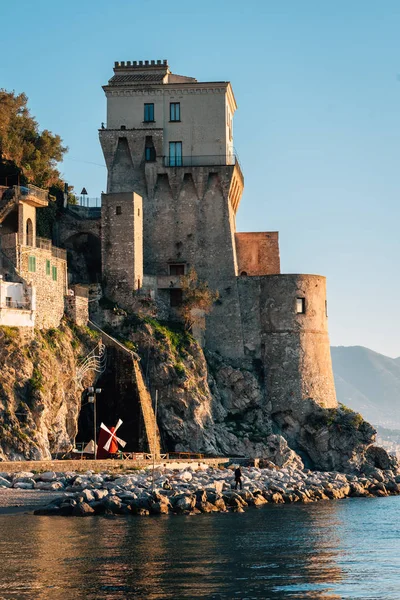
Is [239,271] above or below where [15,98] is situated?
below

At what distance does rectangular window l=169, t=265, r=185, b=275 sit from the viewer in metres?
76.2

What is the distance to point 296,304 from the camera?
7600 centimetres

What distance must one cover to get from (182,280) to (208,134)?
10.4m

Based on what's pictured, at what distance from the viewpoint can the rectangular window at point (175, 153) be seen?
253ft

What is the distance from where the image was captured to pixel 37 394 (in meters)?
59.2

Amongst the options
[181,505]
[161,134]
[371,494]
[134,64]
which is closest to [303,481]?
[371,494]

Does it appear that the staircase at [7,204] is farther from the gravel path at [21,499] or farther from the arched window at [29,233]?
the gravel path at [21,499]

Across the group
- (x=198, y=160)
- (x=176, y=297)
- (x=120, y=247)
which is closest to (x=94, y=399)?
(x=120, y=247)

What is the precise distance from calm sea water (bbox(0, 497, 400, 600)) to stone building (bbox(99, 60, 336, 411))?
26627mm

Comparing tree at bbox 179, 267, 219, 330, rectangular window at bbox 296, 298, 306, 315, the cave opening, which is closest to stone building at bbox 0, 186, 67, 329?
the cave opening

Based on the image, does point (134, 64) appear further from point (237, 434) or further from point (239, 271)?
point (237, 434)

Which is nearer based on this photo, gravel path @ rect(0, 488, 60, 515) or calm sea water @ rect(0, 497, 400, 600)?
calm sea water @ rect(0, 497, 400, 600)

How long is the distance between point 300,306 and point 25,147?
20.4 metres

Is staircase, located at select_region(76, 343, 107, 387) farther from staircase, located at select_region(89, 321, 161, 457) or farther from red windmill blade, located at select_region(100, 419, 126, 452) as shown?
red windmill blade, located at select_region(100, 419, 126, 452)
